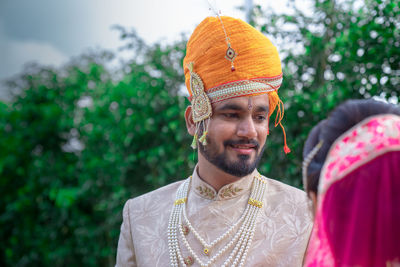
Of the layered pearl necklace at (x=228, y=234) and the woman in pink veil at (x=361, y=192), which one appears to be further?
the layered pearl necklace at (x=228, y=234)

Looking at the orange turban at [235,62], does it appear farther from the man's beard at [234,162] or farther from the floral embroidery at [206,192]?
the floral embroidery at [206,192]

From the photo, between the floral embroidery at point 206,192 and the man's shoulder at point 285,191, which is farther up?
the floral embroidery at point 206,192

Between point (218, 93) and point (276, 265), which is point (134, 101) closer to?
point (218, 93)

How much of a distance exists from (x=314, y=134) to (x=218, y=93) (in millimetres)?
754

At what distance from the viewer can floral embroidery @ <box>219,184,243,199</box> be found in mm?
2240

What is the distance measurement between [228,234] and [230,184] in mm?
273

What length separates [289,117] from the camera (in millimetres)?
3127

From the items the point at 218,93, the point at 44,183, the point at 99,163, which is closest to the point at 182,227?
the point at 218,93

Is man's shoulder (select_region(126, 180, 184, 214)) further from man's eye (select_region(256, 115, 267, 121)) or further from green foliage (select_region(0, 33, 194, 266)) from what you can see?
green foliage (select_region(0, 33, 194, 266))

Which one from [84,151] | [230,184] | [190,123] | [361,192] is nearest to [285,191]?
[230,184]

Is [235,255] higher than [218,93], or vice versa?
[218,93]

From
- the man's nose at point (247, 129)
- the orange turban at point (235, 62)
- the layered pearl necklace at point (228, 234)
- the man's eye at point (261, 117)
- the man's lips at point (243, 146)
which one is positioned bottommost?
→ the layered pearl necklace at point (228, 234)

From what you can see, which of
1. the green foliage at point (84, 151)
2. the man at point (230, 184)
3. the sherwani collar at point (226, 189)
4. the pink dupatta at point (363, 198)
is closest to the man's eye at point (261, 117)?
the man at point (230, 184)

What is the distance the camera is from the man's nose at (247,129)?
2.07 meters
